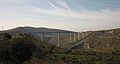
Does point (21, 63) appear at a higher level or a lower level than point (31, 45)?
lower

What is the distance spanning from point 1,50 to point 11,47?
6.82ft

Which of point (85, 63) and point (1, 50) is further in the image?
point (85, 63)

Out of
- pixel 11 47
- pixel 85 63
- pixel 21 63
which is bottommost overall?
pixel 85 63

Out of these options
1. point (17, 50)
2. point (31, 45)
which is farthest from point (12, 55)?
point (31, 45)

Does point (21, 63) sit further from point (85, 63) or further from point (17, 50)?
point (85, 63)

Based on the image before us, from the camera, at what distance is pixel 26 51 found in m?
51.8

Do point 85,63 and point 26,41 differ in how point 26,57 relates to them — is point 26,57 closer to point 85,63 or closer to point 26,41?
point 26,41

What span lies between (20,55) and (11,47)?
8.13 ft

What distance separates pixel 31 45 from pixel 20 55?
3.44 metres

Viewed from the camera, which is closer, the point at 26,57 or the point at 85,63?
the point at 26,57

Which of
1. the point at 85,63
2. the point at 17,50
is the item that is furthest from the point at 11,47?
the point at 85,63

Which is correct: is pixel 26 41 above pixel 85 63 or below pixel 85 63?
above

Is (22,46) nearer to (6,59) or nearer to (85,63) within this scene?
(6,59)

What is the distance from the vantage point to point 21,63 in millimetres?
52344
